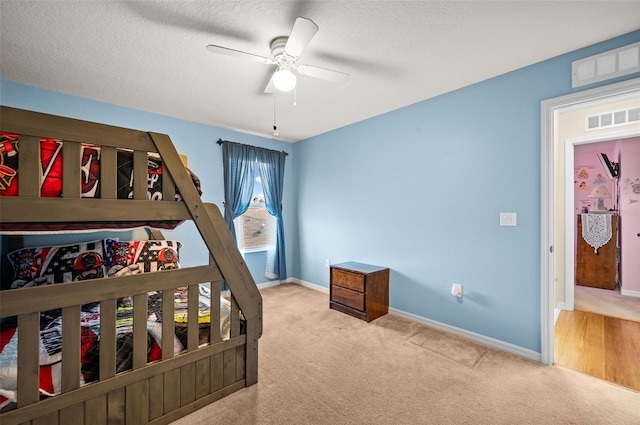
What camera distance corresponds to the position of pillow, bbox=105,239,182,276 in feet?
8.19

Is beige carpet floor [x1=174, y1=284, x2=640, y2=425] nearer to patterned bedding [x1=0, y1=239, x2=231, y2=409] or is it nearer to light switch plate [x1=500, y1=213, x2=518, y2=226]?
patterned bedding [x1=0, y1=239, x2=231, y2=409]

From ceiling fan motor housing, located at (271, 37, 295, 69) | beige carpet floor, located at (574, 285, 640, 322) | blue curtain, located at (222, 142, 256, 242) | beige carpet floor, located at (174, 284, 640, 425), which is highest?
ceiling fan motor housing, located at (271, 37, 295, 69)

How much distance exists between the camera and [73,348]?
1.30 m

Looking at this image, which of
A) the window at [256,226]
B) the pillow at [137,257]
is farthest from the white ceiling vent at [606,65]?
the pillow at [137,257]

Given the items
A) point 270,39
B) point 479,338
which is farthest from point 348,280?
point 270,39

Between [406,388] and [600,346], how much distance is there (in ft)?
6.38

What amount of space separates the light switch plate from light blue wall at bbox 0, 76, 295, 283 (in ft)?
9.75

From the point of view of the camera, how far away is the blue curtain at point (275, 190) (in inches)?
167

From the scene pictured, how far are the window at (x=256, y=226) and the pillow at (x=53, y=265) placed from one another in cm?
184

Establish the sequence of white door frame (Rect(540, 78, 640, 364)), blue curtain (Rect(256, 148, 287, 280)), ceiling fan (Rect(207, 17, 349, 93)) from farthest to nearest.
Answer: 1. blue curtain (Rect(256, 148, 287, 280))
2. white door frame (Rect(540, 78, 640, 364))
3. ceiling fan (Rect(207, 17, 349, 93))

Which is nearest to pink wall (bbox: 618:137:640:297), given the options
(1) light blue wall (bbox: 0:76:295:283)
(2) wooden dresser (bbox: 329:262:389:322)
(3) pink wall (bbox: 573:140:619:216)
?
(3) pink wall (bbox: 573:140:619:216)

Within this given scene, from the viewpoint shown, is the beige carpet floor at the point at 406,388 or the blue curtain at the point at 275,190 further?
the blue curtain at the point at 275,190

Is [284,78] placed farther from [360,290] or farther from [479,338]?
[479,338]

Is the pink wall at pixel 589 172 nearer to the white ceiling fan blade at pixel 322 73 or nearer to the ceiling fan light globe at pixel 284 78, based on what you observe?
the white ceiling fan blade at pixel 322 73
